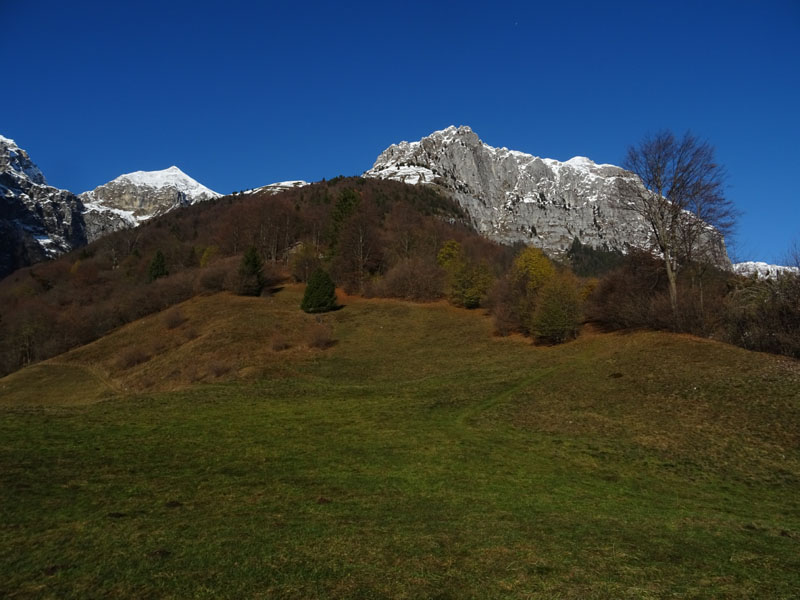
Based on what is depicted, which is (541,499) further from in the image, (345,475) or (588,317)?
(588,317)

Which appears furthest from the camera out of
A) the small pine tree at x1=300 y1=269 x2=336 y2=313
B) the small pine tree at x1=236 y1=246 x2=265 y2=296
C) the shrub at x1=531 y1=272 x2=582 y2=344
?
the small pine tree at x1=236 y1=246 x2=265 y2=296

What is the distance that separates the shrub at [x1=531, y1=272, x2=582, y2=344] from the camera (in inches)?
1714

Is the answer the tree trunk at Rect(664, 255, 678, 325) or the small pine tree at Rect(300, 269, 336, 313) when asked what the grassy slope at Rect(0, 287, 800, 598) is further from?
the small pine tree at Rect(300, 269, 336, 313)

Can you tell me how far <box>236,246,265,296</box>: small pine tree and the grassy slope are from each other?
38877mm

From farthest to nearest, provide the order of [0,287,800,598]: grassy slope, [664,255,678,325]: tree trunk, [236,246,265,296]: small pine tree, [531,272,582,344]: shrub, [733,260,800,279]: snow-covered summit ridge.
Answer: [236,246,265,296]: small pine tree < [531,272,582,344]: shrub < [664,255,678,325]: tree trunk < [733,260,800,279]: snow-covered summit ridge < [0,287,800,598]: grassy slope

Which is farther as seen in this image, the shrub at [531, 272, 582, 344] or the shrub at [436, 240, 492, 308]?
the shrub at [436, 240, 492, 308]

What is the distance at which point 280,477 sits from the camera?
612 inches

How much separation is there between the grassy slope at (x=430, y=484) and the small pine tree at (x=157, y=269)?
6259 cm

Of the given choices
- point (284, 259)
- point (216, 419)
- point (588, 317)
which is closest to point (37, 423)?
point (216, 419)

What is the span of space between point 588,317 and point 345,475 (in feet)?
141

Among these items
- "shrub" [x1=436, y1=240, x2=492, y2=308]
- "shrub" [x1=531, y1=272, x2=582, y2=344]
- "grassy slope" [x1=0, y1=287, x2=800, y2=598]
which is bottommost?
"grassy slope" [x1=0, y1=287, x2=800, y2=598]

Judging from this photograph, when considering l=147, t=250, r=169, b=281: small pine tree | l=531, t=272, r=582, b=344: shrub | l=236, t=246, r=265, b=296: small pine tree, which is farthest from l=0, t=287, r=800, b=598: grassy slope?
l=147, t=250, r=169, b=281: small pine tree

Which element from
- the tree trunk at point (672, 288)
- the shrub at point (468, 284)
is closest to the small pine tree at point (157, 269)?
the shrub at point (468, 284)

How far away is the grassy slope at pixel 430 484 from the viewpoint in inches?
336
